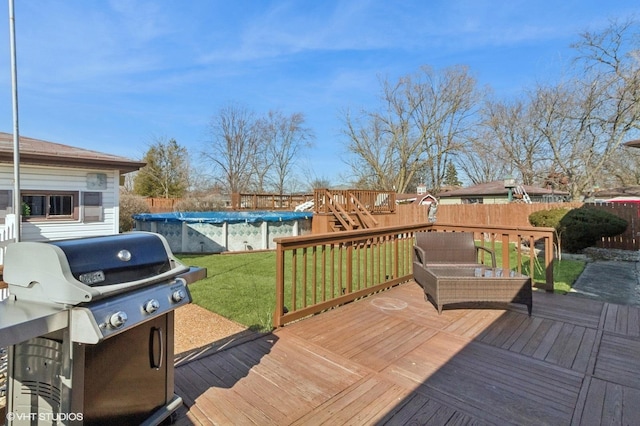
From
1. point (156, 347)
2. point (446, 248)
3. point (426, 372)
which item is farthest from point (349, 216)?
Result: point (156, 347)

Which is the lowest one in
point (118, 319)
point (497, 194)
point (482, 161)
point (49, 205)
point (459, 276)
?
point (459, 276)

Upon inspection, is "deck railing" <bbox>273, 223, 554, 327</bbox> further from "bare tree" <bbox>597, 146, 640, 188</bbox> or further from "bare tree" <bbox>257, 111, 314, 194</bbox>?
"bare tree" <bbox>257, 111, 314, 194</bbox>

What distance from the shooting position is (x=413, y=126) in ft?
75.3

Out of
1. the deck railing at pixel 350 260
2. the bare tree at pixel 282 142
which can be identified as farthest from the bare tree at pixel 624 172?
the bare tree at pixel 282 142

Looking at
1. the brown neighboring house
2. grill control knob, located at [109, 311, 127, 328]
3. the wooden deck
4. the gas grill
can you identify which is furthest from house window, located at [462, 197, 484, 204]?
grill control knob, located at [109, 311, 127, 328]

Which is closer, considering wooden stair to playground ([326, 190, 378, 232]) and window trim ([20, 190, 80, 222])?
window trim ([20, 190, 80, 222])

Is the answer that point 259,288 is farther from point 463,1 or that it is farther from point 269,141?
point 269,141

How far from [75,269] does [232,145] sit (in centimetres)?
2553

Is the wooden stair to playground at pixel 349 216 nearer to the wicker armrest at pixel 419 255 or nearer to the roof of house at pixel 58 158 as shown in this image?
the roof of house at pixel 58 158

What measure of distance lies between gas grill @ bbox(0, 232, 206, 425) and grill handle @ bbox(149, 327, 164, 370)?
0.02 meters

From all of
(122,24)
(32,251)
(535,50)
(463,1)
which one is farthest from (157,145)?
(32,251)

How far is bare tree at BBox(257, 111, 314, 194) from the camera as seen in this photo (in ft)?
86.2

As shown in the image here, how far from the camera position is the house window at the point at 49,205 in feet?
23.7

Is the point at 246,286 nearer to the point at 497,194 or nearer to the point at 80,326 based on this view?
the point at 80,326
